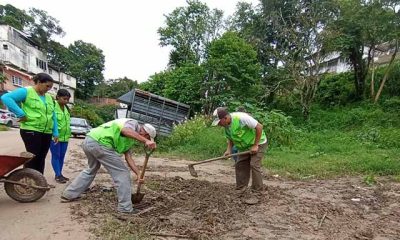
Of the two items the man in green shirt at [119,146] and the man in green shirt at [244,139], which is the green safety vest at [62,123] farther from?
the man in green shirt at [244,139]

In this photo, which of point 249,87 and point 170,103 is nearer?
point 170,103

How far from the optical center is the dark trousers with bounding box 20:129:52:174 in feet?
17.4

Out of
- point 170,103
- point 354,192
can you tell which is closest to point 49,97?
point 354,192

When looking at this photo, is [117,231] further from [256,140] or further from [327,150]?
[327,150]

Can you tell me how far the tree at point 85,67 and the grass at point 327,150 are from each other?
41786 millimetres

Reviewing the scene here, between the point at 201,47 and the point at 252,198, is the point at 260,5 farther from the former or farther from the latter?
the point at 252,198

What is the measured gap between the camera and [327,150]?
12.2 meters

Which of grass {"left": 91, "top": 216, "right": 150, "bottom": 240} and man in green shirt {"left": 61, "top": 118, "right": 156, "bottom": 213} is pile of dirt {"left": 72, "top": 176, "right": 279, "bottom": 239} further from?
man in green shirt {"left": 61, "top": 118, "right": 156, "bottom": 213}

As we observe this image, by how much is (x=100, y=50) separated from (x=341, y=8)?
44699mm

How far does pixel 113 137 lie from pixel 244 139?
7.37ft

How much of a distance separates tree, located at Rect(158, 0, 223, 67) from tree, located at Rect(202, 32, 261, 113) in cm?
1044

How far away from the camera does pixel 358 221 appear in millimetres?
5074

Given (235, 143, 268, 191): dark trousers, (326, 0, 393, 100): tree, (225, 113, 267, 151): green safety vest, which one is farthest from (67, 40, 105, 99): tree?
(225, 113, 267, 151): green safety vest

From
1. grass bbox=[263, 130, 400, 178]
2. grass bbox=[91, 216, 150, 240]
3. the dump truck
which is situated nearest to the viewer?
grass bbox=[91, 216, 150, 240]
